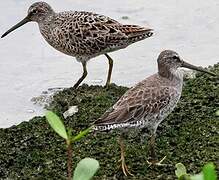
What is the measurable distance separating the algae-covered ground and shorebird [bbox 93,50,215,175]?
0.17m

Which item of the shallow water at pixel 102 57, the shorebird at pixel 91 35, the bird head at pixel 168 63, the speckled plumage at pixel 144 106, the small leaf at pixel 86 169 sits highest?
the small leaf at pixel 86 169

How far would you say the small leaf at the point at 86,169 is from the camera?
99.7 inches

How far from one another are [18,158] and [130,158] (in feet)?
3.07

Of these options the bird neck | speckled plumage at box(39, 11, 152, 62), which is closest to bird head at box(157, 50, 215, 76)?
the bird neck

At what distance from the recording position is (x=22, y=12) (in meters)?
8.88

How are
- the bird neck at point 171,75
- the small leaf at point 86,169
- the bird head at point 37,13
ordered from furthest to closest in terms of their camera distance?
the bird head at point 37,13, the bird neck at point 171,75, the small leaf at point 86,169

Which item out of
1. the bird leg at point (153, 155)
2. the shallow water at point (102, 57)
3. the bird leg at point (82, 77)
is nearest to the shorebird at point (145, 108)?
the bird leg at point (153, 155)

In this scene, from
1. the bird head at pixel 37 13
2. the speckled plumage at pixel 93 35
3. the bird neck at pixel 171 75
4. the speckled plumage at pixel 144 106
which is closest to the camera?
the speckled plumage at pixel 144 106

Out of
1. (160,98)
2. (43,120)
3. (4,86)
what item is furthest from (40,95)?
(160,98)

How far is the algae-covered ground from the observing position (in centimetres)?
544

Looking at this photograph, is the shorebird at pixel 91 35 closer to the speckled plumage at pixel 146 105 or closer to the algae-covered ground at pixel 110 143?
the algae-covered ground at pixel 110 143

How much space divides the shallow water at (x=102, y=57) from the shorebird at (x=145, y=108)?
6.31ft

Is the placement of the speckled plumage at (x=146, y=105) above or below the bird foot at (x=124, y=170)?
above

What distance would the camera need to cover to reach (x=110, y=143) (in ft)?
19.4
